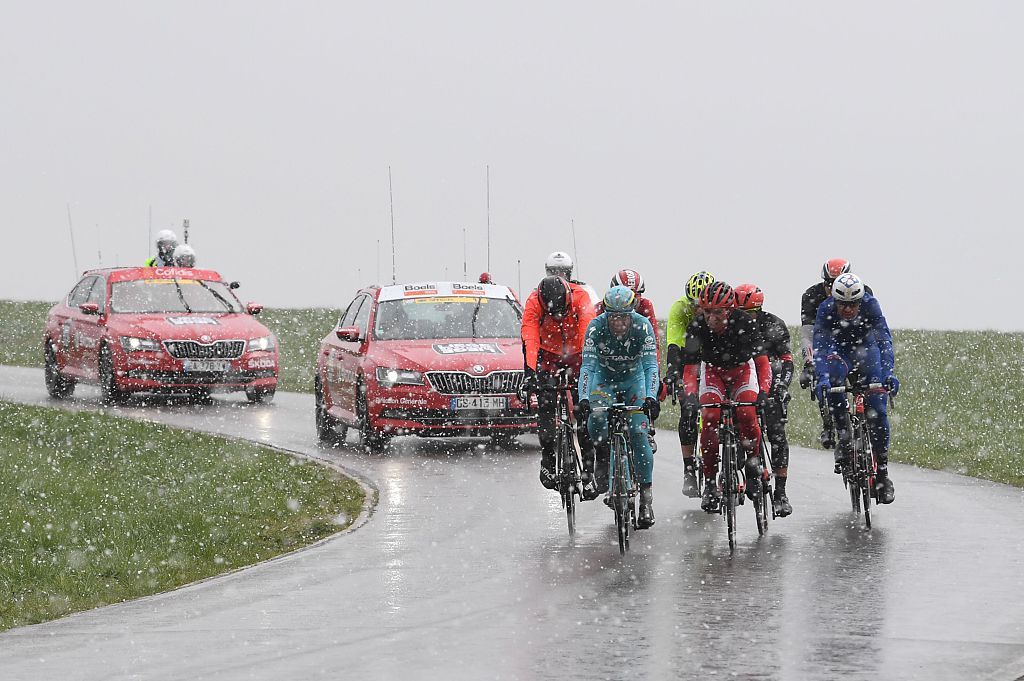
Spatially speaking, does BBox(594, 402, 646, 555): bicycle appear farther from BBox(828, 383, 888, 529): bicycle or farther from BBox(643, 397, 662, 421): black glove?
BBox(828, 383, 888, 529): bicycle

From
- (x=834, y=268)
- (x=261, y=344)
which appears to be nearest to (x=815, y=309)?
(x=834, y=268)

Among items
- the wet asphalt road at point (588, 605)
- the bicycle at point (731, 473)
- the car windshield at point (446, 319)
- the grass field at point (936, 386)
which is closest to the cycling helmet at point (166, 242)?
the grass field at point (936, 386)

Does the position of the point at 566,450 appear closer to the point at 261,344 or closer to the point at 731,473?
the point at 731,473

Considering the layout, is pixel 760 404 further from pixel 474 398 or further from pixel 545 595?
pixel 474 398

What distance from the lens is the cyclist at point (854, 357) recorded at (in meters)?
13.8

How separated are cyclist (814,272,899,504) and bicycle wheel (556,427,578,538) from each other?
1.87 meters

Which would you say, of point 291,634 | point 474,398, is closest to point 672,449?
point 474,398

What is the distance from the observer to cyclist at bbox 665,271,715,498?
13.1 meters

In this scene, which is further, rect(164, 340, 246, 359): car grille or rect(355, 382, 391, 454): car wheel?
rect(164, 340, 246, 359): car grille

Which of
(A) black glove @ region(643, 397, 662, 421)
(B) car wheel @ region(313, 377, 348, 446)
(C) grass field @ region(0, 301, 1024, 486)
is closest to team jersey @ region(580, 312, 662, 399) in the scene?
(A) black glove @ region(643, 397, 662, 421)

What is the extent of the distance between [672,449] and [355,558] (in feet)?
29.8

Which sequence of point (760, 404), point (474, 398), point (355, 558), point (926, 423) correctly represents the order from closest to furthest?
point (355, 558) < point (760, 404) < point (474, 398) < point (926, 423)

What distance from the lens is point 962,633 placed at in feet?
30.7

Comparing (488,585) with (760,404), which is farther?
(760,404)
